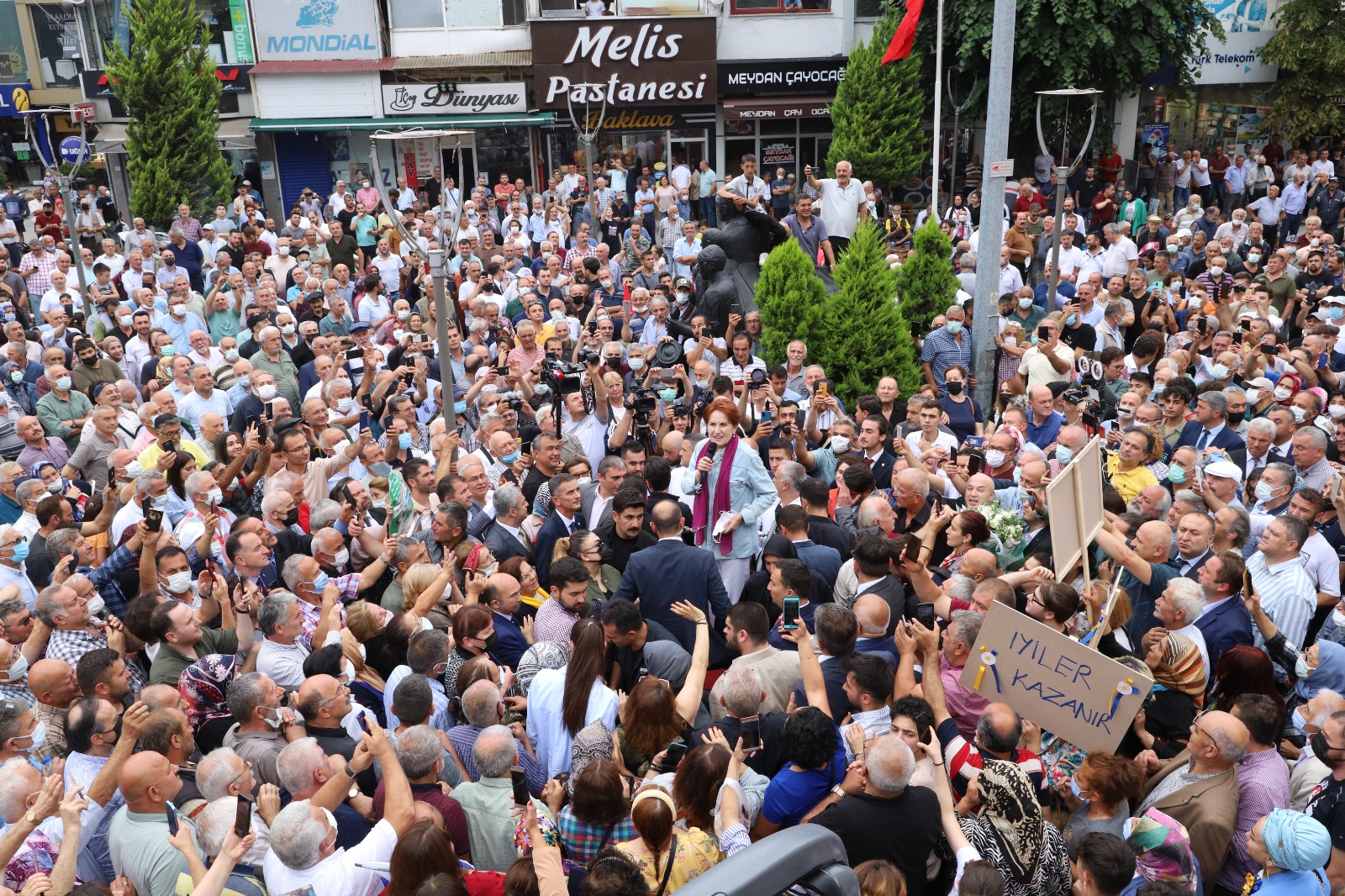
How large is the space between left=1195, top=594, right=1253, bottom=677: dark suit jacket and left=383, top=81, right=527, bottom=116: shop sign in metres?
21.8

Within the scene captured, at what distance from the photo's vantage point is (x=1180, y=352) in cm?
914

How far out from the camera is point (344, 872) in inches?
150

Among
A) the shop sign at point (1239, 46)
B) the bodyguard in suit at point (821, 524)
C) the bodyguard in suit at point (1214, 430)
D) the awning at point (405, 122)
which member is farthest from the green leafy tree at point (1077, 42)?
the bodyguard in suit at point (821, 524)

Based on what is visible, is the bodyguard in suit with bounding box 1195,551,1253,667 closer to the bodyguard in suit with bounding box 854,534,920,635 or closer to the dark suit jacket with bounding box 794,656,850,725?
the bodyguard in suit with bounding box 854,534,920,635

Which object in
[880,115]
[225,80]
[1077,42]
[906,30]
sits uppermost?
[906,30]

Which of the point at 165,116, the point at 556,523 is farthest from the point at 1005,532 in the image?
the point at 165,116

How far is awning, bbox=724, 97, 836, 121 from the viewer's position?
24.5 m

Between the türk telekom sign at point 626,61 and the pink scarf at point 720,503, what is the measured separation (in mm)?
18692

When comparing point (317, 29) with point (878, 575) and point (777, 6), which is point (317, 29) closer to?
point (777, 6)

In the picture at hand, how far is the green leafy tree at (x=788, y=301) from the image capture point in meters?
10.2

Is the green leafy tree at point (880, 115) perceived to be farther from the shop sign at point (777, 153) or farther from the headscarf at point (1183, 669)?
the headscarf at point (1183, 669)

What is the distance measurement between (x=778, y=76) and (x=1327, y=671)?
21.8 m

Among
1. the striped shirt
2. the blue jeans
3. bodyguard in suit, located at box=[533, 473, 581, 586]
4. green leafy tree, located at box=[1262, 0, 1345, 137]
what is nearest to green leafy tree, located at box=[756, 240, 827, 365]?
bodyguard in suit, located at box=[533, 473, 581, 586]

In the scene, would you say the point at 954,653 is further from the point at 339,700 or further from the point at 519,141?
the point at 519,141
